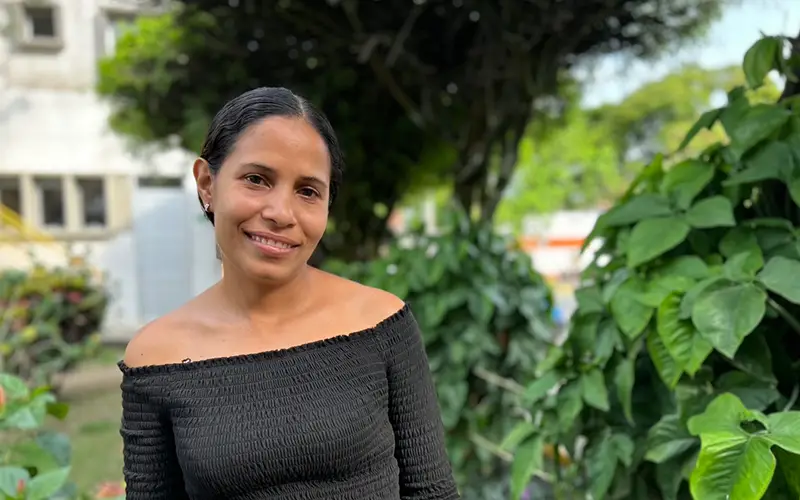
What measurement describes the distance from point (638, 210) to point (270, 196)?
587mm

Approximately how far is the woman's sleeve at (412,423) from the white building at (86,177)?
6805 mm

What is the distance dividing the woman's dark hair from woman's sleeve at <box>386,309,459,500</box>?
0.25 meters

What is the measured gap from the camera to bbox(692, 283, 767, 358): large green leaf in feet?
2.53

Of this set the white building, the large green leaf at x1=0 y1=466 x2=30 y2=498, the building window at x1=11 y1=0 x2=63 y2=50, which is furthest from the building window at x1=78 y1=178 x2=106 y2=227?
the large green leaf at x1=0 y1=466 x2=30 y2=498

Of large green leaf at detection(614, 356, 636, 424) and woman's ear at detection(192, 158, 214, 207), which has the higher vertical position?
woman's ear at detection(192, 158, 214, 207)

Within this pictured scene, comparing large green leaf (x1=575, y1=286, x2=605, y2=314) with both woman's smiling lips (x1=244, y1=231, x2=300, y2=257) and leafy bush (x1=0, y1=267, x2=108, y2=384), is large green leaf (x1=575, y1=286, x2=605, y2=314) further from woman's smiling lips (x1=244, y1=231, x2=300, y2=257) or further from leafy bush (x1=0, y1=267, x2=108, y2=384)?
leafy bush (x1=0, y1=267, x2=108, y2=384)


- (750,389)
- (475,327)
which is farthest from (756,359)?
(475,327)

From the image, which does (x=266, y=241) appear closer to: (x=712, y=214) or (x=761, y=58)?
(x=712, y=214)

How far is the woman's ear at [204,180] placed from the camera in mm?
759

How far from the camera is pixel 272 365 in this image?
73 centimetres

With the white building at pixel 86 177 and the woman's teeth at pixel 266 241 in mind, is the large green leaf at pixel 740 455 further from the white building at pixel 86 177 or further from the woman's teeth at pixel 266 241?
the white building at pixel 86 177

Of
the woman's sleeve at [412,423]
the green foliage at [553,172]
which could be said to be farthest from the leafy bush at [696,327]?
the green foliage at [553,172]

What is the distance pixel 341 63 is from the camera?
100 inches

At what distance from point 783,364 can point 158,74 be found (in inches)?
102
